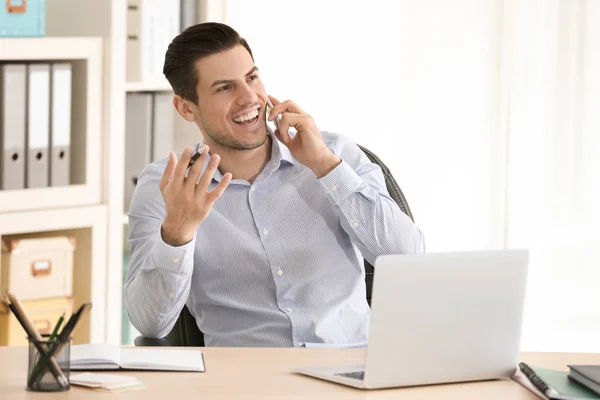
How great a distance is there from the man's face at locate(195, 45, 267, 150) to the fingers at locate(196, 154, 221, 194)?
0.37 meters

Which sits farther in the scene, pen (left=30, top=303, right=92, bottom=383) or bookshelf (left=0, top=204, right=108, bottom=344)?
bookshelf (left=0, top=204, right=108, bottom=344)

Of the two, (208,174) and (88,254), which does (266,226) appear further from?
(88,254)

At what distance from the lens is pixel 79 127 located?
327 centimetres

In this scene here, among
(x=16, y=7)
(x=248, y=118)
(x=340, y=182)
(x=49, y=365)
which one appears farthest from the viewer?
(x=16, y=7)

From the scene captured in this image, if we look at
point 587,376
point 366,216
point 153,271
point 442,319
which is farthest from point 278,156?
point 587,376

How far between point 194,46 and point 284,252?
0.51m

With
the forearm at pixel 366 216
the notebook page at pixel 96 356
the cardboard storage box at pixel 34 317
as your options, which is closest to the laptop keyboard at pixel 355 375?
the notebook page at pixel 96 356

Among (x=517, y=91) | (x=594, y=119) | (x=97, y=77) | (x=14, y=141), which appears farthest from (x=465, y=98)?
(x=14, y=141)

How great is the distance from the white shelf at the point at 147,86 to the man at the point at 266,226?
0.91m

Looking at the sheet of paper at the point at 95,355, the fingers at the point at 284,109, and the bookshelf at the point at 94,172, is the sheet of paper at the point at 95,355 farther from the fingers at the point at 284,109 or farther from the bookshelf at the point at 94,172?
the bookshelf at the point at 94,172

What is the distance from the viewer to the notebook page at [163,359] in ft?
5.74

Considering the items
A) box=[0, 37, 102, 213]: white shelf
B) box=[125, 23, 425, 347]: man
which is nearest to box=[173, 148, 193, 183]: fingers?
box=[125, 23, 425, 347]: man

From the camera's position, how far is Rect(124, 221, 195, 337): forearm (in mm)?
2090

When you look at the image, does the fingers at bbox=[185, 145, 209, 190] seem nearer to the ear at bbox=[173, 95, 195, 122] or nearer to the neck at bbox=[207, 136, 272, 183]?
the neck at bbox=[207, 136, 272, 183]
